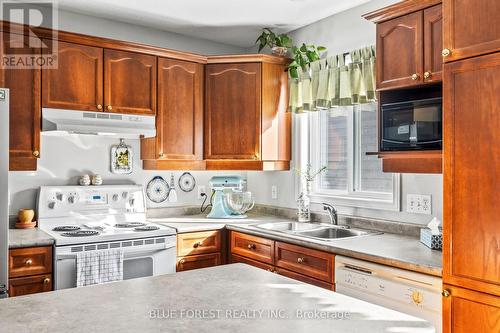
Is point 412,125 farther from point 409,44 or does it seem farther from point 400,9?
point 400,9

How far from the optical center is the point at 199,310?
1311 mm

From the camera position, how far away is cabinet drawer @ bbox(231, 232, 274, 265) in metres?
2.96

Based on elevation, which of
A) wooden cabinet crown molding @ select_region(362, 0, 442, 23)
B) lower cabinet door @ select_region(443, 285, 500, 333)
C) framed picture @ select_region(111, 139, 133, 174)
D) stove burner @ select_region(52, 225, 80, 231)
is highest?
wooden cabinet crown molding @ select_region(362, 0, 442, 23)

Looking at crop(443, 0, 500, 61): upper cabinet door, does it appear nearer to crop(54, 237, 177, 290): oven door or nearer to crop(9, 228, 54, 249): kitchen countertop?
crop(54, 237, 177, 290): oven door

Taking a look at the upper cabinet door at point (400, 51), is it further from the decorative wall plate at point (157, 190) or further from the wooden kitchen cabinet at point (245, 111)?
the decorative wall plate at point (157, 190)

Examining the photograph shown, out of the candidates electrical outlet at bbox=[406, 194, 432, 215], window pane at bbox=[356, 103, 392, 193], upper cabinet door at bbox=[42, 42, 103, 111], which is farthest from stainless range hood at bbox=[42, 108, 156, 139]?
electrical outlet at bbox=[406, 194, 432, 215]

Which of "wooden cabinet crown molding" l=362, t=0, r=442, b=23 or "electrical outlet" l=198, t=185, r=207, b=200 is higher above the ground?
"wooden cabinet crown molding" l=362, t=0, r=442, b=23

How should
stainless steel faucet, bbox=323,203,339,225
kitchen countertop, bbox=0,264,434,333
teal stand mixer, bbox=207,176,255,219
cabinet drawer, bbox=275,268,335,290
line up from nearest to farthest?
kitchen countertop, bbox=0,264,434,333, cabinet drawer, bbox=275,268,335,290, stainless steel faucet, bbox=323,203,339,225, teal stand mixer, bbox=207,176,255,219

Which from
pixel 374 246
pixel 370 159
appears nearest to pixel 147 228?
pixel 374 246

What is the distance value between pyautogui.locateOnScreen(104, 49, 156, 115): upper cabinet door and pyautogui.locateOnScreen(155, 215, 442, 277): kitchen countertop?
942mm

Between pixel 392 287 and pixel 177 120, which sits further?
pixel 177 120

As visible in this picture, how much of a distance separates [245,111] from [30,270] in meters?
1.93

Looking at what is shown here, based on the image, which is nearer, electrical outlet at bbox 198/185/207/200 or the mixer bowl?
the mixer bowl

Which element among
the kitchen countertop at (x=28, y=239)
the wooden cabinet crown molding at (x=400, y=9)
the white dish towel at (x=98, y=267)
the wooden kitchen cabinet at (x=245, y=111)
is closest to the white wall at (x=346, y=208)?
the wooden kitchen cabinet at (x=245, y=111)
